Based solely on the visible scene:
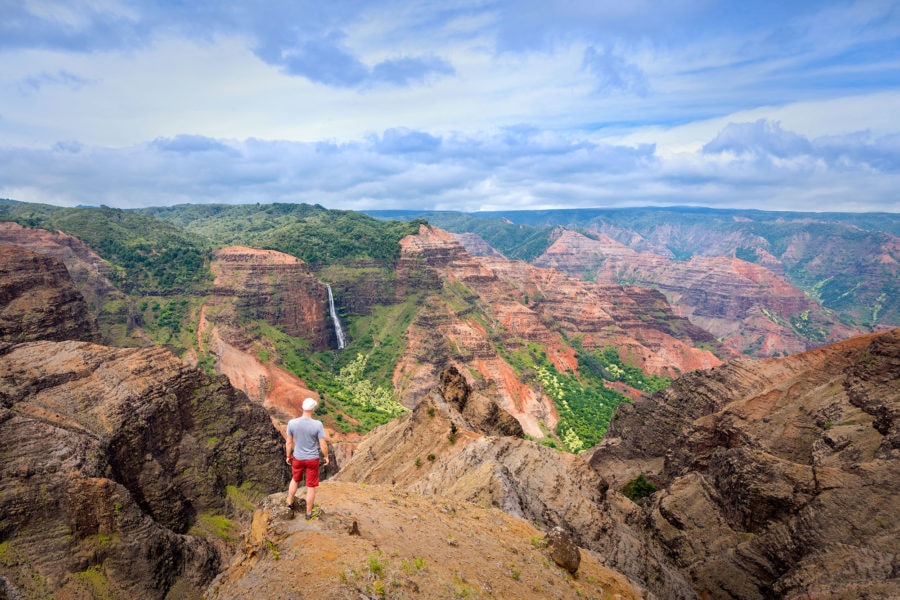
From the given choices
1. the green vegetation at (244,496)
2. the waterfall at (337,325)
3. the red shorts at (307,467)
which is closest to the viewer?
the red shorts at (307,467)

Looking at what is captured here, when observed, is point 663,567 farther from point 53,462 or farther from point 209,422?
point 209,422

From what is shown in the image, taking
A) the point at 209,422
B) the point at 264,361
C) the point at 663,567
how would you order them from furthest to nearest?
the point at 264,361 < the point at 209,422 < the point at 663,567

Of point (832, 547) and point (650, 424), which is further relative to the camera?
point (650, 424)

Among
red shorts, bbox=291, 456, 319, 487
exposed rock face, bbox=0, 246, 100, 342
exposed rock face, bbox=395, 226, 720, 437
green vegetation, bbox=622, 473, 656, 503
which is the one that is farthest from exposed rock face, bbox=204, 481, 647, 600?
exposed rock face, bbox=395, 226, 720, 437

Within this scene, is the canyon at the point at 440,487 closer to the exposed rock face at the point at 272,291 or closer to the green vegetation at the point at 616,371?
the exposed rock face at the point at 272,291

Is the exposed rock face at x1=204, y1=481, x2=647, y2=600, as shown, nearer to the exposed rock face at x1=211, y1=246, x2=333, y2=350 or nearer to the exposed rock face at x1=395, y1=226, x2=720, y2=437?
the exposed rock face at x1=395, y1=226, x2=720, y2=437

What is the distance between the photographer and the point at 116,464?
46688 millimetres

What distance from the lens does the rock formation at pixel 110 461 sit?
3834cm

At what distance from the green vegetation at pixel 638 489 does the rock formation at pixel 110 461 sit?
4228 cm

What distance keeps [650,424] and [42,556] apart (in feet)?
217

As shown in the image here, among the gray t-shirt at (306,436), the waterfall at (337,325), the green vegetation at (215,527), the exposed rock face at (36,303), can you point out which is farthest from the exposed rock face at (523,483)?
the waterfall at (337,325)

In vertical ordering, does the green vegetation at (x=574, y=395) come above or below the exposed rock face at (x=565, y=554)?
below

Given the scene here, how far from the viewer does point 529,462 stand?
3869cm

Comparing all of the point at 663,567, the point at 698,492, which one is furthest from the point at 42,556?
the point at 698,492
